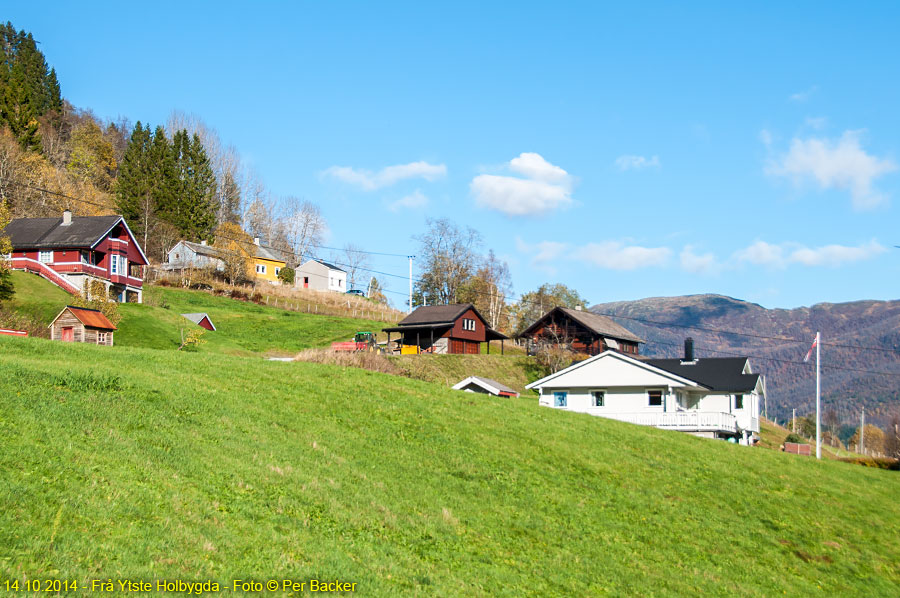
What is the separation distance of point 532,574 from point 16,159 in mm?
78517

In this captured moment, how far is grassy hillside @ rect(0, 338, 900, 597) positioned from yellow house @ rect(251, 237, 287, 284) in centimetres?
8413

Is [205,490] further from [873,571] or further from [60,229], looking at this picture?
[60,229]

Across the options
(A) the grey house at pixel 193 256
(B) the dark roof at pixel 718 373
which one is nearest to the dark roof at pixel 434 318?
(B) the dark roof at pixel 718 373

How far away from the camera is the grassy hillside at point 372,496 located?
10898 mm

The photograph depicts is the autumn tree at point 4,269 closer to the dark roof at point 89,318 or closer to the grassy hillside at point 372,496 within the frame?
the dark roof at point 89,318

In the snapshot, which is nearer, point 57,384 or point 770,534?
point 57,384

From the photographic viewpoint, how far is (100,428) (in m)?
14.6

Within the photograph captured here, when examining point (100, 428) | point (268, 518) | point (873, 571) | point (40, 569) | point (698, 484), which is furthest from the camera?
Answer: point (698, 484)

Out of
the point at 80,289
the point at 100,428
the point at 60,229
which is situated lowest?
the point at 100,428

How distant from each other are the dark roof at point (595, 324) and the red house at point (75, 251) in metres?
42.7

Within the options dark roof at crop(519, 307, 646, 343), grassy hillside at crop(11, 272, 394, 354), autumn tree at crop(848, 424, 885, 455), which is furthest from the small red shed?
autumn tree at crop(848, 424, 885, 455)

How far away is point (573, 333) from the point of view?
8406cm

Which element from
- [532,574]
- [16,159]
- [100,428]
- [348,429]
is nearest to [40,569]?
[100,428]

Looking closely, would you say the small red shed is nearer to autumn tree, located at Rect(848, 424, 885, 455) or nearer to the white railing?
the white railing
